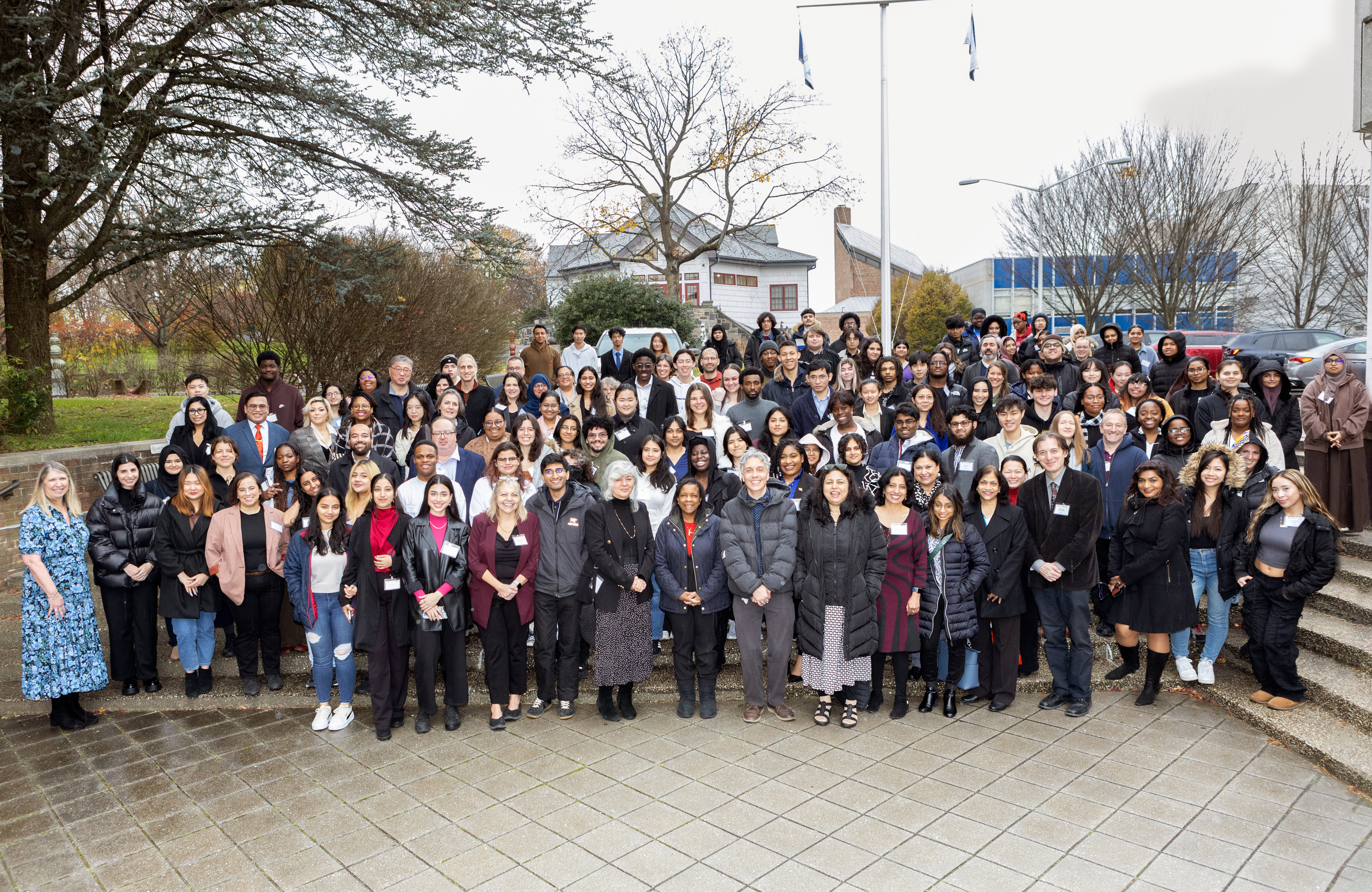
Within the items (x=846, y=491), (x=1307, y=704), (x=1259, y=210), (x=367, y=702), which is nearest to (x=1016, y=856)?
(x=846, y=491)

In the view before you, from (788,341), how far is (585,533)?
410 centimetres

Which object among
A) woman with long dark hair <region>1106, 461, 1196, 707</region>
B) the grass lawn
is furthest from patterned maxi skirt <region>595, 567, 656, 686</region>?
the grass lawn

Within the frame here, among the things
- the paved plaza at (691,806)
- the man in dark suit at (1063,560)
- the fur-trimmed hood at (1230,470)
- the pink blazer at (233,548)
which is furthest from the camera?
the pink blazer at (233,548)

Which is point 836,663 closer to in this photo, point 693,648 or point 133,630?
point 693,648

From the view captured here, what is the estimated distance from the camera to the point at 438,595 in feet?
19.4

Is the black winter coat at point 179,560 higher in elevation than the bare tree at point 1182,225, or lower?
lower

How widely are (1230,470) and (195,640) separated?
27.4 feet

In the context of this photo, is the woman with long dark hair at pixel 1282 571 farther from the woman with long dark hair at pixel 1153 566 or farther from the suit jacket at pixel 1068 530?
the suit jacket at pixel 1068 530

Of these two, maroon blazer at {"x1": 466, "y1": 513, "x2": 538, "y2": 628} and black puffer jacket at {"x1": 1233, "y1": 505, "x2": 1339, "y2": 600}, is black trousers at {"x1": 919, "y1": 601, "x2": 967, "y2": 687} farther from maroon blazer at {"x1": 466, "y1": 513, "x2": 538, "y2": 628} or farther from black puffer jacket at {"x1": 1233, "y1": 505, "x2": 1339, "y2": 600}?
maroon blazer at {"x1": 466, "y1": 513, "x2": 538, "y2": 628}

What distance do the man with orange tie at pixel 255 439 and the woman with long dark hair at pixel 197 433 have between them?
15 centimetres

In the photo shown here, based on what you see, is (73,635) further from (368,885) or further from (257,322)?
(257,322)

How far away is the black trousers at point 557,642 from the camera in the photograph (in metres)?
6.19

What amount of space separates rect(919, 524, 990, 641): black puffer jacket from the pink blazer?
4982 mm

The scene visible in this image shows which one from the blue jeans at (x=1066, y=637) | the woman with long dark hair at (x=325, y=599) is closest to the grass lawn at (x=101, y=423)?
the woman with long dark hair at (x=325, y=599)
